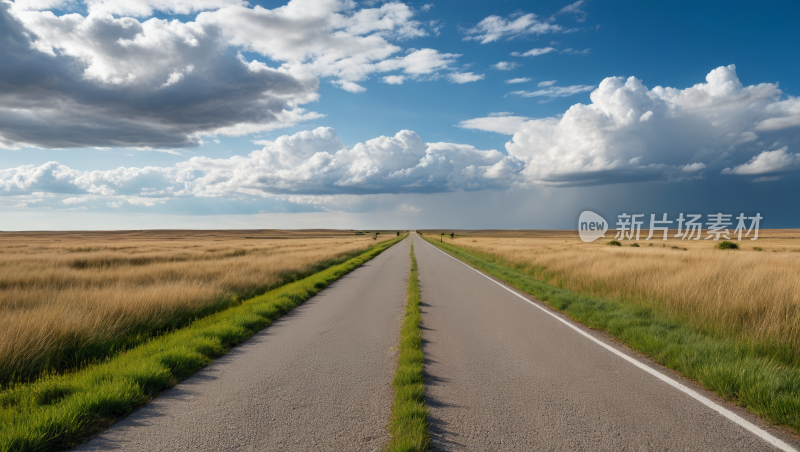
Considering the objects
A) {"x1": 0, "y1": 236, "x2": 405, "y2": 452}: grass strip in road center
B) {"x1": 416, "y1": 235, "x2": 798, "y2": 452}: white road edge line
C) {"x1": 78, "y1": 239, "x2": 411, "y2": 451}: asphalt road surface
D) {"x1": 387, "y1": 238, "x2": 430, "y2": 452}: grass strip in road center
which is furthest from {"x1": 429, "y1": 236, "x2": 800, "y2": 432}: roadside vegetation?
{"x1": 0, "y1": 236, "x2": 405, "y2": 452}: grass strip in road center

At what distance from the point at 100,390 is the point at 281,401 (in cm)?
216

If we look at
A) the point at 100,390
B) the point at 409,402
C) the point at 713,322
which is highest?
the point at 713,322

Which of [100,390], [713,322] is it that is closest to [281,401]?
[100,390]

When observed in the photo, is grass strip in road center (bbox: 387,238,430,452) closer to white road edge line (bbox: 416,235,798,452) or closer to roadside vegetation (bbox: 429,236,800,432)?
white road edge line (bbox: 416,235,798,452)

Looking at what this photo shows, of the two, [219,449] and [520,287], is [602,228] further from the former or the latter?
[219,449]

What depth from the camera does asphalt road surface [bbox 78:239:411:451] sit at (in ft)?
13.0

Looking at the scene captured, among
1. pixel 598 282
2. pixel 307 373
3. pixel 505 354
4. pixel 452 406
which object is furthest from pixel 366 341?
pixel 598 282

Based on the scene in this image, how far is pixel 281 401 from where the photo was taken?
16.1 feet

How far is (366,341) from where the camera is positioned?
7934 mm

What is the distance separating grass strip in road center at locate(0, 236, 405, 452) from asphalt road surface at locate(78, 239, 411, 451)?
0.22 metres

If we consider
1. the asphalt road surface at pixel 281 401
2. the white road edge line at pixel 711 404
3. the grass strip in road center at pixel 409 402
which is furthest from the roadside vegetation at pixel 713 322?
the asphalt road surface at pixel 281 401

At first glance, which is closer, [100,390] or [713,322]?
[100,390]

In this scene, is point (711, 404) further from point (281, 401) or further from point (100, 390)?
point (100, 390)

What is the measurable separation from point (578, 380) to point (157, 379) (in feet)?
18.4
